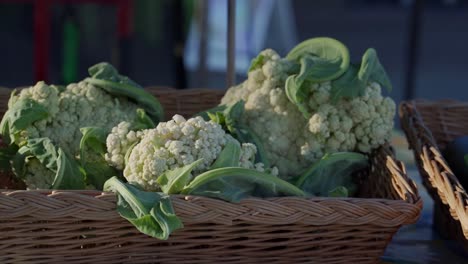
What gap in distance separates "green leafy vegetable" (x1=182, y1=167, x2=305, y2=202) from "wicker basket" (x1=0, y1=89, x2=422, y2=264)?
0.04 meters

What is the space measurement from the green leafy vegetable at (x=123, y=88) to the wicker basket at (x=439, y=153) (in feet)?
1.91

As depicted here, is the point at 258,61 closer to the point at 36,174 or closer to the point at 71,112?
the point at 71,112

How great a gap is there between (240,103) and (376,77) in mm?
304

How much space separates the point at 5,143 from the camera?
1.74 metres

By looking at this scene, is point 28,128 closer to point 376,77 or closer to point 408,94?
point 376,77

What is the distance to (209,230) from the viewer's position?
1419 mm

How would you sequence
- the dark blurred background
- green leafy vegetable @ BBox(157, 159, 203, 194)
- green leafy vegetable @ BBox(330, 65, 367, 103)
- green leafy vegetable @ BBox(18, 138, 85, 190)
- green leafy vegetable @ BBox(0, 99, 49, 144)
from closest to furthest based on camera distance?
1. green leafy vegetable @ BBox(157, 159, 203, 194)
2. green leafy vegetable @ BBox(18, 138, 85, 190)
3. green leafy vegetable @ BBox(0, 99, 49, 144)
4. green leafy vegetable @ BBox(330, 65, 367, 103)
5. the dark blurred background

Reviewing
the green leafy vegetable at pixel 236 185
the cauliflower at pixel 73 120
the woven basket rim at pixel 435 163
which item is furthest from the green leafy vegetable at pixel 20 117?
the woven basket rim at pixel 435 163

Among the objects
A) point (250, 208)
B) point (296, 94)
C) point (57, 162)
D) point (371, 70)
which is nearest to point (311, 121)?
point (296, 94)

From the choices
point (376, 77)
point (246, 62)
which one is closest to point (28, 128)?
point (376, 77)

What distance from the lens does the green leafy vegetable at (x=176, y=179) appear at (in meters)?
1.44

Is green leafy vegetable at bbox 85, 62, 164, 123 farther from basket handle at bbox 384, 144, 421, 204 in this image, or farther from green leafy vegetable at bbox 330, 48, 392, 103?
basket handle at bbox 384, 144, 421, 204

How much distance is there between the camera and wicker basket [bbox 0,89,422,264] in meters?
1.36

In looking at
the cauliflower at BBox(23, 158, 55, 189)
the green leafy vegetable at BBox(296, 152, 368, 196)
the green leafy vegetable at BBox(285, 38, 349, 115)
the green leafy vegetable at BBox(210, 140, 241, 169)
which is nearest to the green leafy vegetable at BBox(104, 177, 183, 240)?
the green leafy vegetable at BBox(210, 140, 241, 169)
